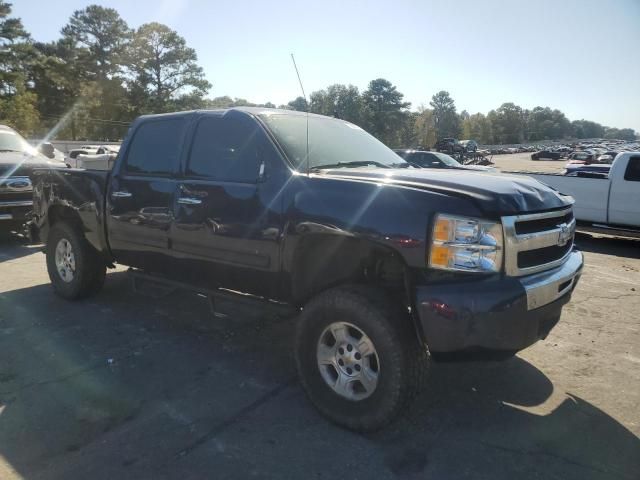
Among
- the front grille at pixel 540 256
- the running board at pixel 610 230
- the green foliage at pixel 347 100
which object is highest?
the green foliage at pixel 347 100

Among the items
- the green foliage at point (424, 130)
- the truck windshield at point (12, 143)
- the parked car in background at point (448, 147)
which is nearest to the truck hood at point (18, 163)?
the truck windshield at point (12, 143)

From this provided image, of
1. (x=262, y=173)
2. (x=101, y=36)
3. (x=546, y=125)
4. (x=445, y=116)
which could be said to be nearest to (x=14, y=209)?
(x=262, y=173)

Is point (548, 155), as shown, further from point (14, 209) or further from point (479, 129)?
point (479, 129)

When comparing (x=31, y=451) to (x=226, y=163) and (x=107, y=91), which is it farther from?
(x=107, y=91)

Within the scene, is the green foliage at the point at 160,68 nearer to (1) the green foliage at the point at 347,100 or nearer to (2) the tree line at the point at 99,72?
(2) the tree line at the point at 99,72

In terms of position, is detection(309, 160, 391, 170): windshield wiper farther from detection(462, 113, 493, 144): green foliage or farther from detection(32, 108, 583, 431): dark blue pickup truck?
detection(462, 113, 493, 144): green foliage

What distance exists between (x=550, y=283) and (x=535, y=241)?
0.82ft

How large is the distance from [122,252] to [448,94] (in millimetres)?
146171

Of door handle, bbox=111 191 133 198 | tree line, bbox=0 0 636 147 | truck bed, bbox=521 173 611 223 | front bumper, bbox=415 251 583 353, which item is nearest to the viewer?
front bumper, bbox=415 251 583 353

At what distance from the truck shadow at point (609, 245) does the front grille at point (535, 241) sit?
22.0 feet

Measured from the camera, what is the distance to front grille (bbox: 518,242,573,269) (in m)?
2.91

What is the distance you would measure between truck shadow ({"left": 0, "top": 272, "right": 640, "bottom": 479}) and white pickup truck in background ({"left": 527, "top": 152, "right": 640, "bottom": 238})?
289 inches

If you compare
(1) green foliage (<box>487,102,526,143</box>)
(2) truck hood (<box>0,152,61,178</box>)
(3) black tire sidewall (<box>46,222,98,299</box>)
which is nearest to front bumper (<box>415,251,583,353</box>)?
(3) black tire sidewall (<box>46,222,98,299</box>)

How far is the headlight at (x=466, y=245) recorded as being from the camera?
9.00ft
